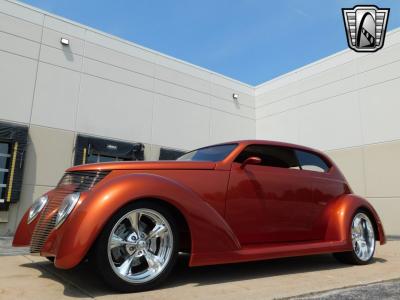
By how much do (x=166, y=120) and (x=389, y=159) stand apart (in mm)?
7424

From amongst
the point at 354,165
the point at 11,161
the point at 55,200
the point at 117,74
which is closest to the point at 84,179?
the point at 55,200

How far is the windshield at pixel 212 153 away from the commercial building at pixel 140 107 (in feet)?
23.2

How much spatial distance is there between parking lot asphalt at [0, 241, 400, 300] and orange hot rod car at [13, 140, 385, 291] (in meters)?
0.20

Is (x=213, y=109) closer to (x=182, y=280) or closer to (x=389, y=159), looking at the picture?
(x=389, y=159)

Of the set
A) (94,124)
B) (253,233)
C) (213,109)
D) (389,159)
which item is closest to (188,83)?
(213,109)

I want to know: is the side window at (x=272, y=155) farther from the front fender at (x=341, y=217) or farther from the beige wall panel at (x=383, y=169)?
the beige wall panel at (x=383, y=169)

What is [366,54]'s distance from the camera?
12.7 metres

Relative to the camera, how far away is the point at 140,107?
42.2 feet

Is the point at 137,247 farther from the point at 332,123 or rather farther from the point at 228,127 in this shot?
the point at 228,127

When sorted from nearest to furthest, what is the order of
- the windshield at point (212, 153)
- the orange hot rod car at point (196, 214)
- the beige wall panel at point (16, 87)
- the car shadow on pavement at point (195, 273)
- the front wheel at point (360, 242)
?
the orange hot rod car at point (196, 214) < the car shadow on pavement at point (195, 273) < the windshield at point (212, 153) < the front wheel at point (360, 242) < the beige wall panel at point (16, 87)

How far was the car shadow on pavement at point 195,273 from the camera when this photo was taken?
300 cm

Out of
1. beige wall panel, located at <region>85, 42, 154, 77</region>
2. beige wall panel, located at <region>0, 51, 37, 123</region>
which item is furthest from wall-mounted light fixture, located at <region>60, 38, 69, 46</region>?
beige wall panel, located at <region>0, 51, 37, 123</region>

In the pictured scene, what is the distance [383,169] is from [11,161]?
10.7 meters

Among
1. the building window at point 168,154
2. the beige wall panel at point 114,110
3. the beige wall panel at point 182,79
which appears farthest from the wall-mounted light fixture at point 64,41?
the building window at point 168,154
